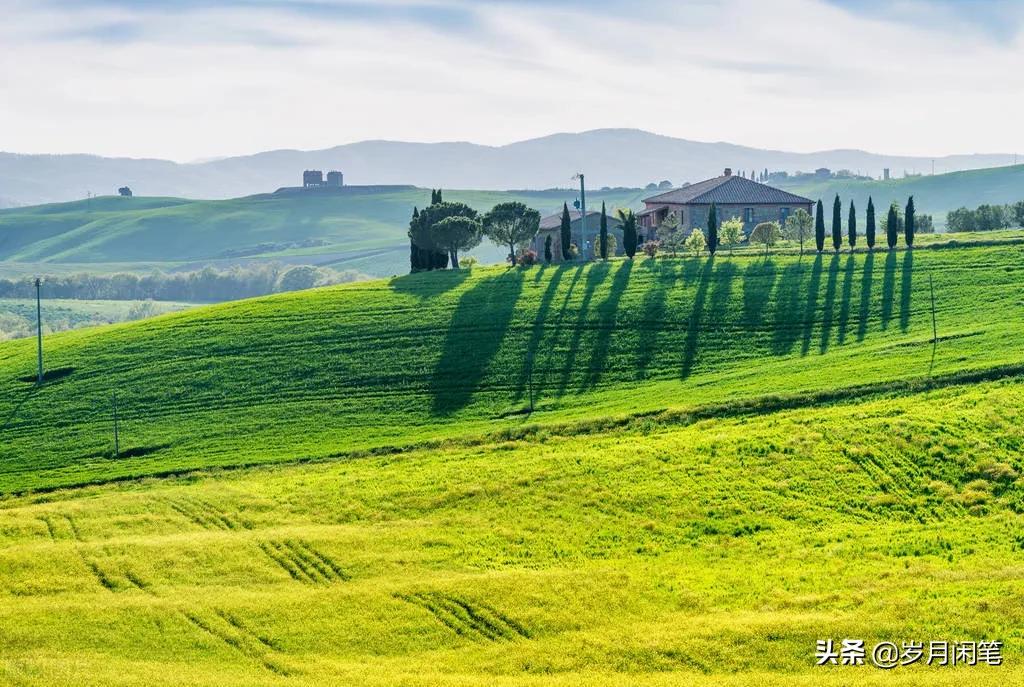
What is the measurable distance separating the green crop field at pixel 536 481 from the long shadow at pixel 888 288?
403 mm

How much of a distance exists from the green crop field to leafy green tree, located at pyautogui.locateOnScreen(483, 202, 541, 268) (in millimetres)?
14495

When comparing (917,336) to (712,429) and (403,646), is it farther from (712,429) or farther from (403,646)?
(403,646)

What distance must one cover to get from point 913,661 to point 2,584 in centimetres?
3898

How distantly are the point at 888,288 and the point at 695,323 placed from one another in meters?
18.5

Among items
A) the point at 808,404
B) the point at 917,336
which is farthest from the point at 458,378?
the point at 917,336

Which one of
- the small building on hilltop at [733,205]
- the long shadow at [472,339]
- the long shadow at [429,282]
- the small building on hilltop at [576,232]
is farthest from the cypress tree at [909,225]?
the long shadow at [429,282]

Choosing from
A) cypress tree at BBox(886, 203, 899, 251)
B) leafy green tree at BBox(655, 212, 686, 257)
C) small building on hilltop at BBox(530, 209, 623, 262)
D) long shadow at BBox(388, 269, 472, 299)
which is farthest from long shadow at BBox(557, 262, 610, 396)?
cypress tree at BBox(886, 203, 899, 251)

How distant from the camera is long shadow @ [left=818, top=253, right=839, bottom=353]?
8912cm

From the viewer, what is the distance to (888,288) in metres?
100

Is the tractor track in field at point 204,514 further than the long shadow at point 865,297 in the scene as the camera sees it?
No

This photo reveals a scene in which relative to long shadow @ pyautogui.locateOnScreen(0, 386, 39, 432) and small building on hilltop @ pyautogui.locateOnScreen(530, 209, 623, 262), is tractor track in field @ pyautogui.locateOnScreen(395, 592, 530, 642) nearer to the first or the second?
long shadow @ pyautogui.locateOnScreen(0, 386, 39, 432)

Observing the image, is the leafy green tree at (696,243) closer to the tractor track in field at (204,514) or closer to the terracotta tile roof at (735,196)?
the terracotta tile roof at (735,196)

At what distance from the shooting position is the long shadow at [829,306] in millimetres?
89125

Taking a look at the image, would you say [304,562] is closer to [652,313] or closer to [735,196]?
[652,313]
